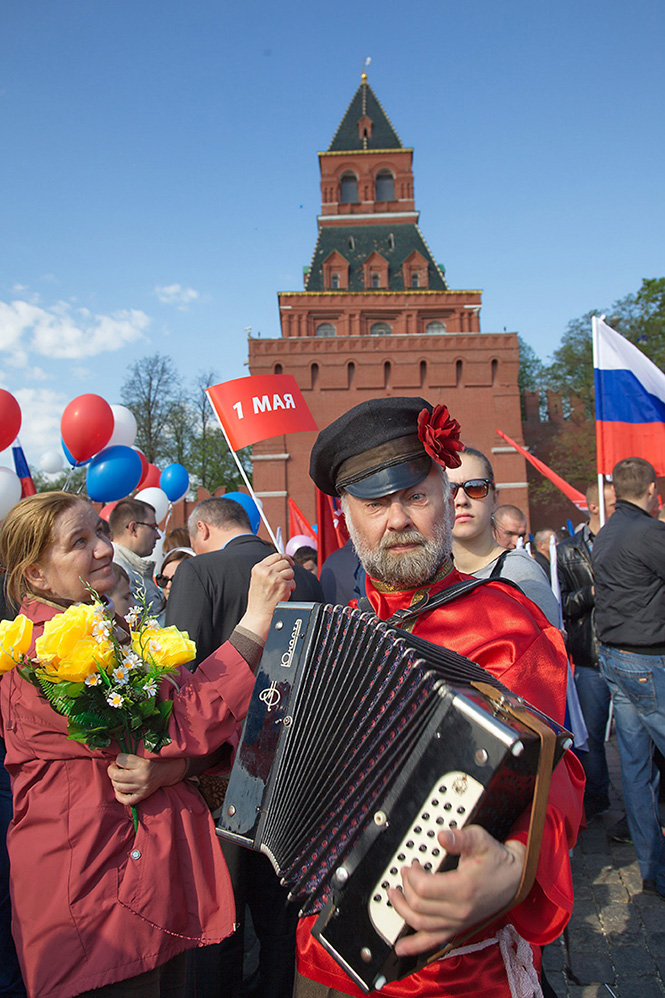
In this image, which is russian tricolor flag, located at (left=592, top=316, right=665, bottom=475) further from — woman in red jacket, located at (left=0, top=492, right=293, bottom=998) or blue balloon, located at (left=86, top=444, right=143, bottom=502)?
blue balloon, located at (left=86, top=444, right=143, bottom=502)

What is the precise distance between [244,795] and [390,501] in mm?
849

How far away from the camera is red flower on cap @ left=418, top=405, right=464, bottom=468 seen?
69.4 inches

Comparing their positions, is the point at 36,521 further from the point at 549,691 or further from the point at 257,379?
the point at 257,379

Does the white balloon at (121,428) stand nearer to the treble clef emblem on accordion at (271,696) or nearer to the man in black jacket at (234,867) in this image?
the man in black jacket at (234,867)

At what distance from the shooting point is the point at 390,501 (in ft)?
5.97

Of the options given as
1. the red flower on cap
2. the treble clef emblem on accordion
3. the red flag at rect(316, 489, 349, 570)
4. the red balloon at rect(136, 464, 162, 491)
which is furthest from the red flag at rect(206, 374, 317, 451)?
the red balloon at rect(136, 464, 162, 491)

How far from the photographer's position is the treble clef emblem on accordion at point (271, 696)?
1.53 m

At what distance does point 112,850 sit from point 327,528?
362 centimetres

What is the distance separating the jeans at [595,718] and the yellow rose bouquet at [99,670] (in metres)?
4.09

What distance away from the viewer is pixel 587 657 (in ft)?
16.7

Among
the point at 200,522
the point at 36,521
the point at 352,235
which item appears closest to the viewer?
the point at 36,521

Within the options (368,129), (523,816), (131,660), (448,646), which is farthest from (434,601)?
(368,129)

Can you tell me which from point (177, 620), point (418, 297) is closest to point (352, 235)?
point (418, 297)

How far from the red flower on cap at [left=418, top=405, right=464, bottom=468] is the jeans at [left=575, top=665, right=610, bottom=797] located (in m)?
3.94
